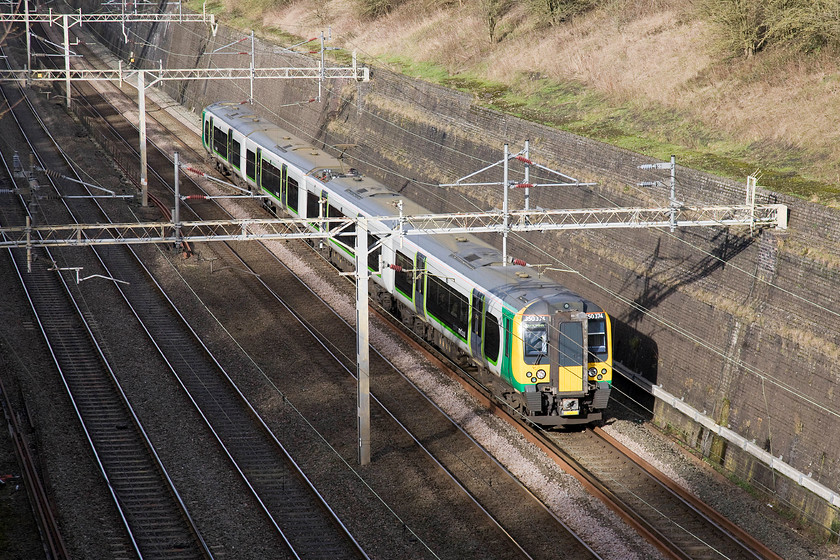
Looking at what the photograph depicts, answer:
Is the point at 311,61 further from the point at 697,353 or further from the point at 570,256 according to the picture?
the point at 697,353

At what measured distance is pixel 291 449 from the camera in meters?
20.8

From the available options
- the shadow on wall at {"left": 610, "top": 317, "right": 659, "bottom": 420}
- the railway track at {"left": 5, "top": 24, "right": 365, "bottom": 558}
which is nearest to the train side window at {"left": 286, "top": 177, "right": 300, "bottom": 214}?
the railway track at {"left": 5, "top": 24, "right": 365, "bottom": 558}

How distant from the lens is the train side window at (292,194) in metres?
32.1

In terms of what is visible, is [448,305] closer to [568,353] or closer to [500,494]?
[568,353]

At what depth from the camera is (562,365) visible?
67.6 feet

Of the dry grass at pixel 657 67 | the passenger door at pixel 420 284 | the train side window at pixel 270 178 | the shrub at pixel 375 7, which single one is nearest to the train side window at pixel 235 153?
the train side window at pixel 270 178

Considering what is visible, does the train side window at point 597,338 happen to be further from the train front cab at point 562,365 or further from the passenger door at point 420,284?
the passenger door at point 420,284

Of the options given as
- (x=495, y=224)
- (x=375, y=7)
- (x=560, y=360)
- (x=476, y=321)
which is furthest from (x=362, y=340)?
(x=375, y=7)

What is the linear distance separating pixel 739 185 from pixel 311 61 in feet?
88.9

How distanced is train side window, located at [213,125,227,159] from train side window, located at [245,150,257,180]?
8.64 ft

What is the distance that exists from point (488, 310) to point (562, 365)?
201cm

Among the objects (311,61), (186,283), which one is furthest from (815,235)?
(311,61)

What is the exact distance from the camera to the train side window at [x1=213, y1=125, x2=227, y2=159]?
39.3 m

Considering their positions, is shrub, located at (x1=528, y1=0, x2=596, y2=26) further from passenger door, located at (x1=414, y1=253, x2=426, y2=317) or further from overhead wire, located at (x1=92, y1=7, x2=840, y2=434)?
passenger door, located at (x1=414, y1=253, x2=426, y2=317)
